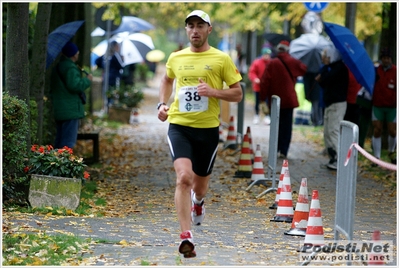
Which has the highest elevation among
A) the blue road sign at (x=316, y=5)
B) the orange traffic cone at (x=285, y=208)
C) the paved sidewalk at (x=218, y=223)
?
the blue road sign at (x=316, y=5)

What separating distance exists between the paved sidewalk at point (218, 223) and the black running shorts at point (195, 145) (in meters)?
0.78

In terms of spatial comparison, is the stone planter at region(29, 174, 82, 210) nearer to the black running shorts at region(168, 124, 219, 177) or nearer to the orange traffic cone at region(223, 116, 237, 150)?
the black running shorts at region(168, 124, 219, 177)

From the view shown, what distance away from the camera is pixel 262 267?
23.7 ft

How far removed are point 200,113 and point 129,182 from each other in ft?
18.6

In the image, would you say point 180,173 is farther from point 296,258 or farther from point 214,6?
point 214,6

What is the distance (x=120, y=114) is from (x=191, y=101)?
55.5ft

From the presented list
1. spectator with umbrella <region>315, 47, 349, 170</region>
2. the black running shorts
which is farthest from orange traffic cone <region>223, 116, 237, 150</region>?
the black running shorts

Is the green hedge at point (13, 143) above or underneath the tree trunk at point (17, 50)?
underneath

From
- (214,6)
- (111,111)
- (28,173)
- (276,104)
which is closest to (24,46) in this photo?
(28,173)

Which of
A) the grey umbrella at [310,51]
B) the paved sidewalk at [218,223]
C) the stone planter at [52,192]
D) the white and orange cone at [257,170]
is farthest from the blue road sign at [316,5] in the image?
the stone planter at [52,192]

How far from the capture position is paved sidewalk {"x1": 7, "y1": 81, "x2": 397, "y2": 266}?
25.2ft

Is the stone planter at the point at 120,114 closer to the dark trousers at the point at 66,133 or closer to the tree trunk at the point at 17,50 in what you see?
the dark trousers at the point at 66,133

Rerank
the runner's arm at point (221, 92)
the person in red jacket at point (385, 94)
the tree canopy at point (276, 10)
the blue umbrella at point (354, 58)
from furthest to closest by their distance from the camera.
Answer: the tree canopy at point (276, 10) < the person in red jacket at point (385, 94) < the blue umbrella at point (354, 58) < the runner's arm at point (221, 92)

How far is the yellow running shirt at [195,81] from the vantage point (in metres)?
7.73
